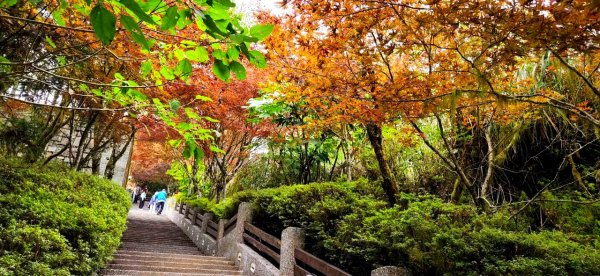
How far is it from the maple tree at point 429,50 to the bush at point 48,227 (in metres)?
3.71

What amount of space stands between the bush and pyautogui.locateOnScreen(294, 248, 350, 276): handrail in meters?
3.08

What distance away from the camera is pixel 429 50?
3867 millimetres

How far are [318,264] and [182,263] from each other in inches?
174

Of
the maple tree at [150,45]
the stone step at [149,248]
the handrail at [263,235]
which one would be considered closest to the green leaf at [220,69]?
the maple tree at [150,45]

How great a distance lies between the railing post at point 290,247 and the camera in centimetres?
559

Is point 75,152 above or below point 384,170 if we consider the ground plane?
above

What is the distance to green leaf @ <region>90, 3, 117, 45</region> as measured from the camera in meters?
1.27

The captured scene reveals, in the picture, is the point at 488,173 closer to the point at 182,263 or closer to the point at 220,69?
the point at 220,69

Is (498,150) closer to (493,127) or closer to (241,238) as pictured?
(493,127)

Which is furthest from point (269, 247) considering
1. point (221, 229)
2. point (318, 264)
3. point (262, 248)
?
point (221, 229)

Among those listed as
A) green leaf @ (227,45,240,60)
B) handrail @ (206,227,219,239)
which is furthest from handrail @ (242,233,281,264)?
green leaf @ (227,45,240,60)

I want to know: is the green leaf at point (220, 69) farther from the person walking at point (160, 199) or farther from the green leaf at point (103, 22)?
the person walking at point (160, 199)

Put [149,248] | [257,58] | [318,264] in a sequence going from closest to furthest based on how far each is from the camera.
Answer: [257,58] < [318,264] < [149,248]

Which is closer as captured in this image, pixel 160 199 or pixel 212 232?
pixel 212 232
